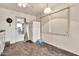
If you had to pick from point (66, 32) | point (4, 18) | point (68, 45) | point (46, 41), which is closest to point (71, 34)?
point (66, 32)

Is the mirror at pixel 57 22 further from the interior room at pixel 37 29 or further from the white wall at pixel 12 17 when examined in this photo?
the white wall at pixel 12 17

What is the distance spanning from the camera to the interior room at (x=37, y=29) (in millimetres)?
1826

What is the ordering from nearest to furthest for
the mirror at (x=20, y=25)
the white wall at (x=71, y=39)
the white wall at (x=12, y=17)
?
the mirror at (x=20, y=25) → the white wall at (x=12, y=17) → the white wall at (x=71, y=39)

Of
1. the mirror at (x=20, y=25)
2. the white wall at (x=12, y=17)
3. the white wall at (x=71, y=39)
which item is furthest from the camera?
the white wall at (x=71, y=39)

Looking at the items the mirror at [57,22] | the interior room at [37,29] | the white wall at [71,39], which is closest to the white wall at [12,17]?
the interior room at [37,29]

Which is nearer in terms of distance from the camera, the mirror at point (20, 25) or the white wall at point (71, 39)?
the mirror at point (20, 25)

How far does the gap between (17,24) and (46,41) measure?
2.43 ft

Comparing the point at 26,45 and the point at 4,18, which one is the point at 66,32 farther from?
the point at 4,18

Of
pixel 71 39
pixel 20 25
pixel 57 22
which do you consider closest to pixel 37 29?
pixel 20 25

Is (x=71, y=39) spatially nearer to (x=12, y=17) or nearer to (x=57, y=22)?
(x=57, y=22)

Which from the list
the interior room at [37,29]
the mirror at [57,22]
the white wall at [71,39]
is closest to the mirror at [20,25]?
the interior room at [37,29]

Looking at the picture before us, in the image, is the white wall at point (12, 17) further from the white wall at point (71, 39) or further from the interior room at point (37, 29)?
the white wall at point (71, 39)

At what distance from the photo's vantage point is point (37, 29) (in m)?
2.06

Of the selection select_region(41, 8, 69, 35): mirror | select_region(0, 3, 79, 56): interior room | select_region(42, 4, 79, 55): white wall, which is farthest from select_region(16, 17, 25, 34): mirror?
select_region(42, 4, 79, 55): white wall
